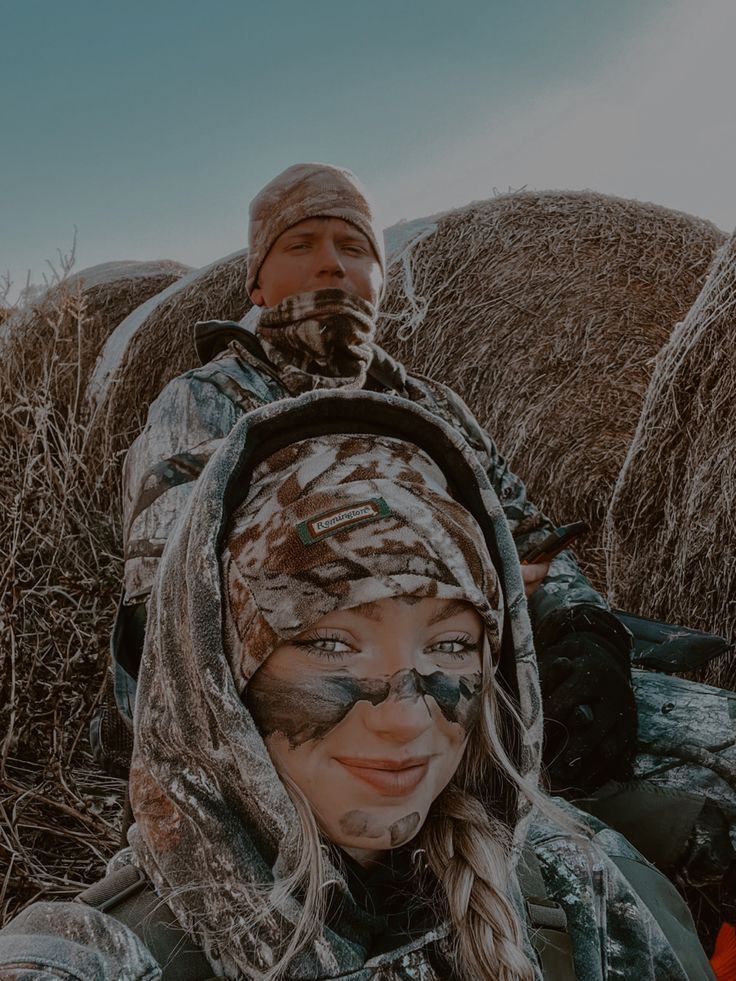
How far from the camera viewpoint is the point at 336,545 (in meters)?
1.11

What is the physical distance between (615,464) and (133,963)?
4526mm

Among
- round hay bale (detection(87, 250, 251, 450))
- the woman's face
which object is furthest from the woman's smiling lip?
round hay bale (detection(87, 250, 251, 450))

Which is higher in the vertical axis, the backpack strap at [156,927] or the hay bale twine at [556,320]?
the hay bale twine at [556,320]

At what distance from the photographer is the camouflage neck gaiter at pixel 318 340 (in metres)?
2.38

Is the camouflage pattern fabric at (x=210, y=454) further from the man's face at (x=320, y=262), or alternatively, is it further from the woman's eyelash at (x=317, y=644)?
the woman's eyelash at (x=317, y=644)

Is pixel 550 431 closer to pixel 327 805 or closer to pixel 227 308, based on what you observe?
pixel 227 308

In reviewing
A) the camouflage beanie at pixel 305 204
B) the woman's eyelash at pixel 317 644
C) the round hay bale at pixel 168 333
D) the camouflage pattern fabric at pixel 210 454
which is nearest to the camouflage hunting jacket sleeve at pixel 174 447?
the camouflage pattern fabric at pixel 210 454

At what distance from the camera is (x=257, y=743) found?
1.05 m

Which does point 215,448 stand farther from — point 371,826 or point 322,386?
point 371,826

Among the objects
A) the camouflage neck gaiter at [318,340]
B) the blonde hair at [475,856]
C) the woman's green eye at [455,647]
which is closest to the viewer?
the blonde hair at [475,856]

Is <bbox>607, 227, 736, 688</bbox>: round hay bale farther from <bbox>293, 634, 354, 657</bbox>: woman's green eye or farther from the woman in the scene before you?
<bbox>293, 634, 354, 657</bbox>: woman's green eye

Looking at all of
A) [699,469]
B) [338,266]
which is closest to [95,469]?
[338,266]

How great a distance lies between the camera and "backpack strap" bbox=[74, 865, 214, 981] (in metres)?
1.06

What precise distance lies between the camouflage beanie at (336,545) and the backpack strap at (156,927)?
0.26 m
